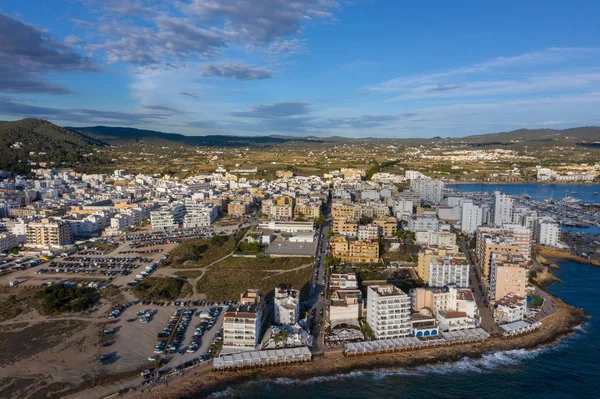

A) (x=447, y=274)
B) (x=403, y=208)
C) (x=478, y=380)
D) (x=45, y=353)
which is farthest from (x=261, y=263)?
(x=403, y=208)

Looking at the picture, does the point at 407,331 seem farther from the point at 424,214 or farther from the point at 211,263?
the point at 424,214

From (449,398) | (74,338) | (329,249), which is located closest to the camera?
(449,398)

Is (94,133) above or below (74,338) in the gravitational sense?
above

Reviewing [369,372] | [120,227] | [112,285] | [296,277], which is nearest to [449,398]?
[369,372]

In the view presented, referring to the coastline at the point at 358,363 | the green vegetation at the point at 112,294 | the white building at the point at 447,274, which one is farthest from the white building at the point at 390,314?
the green vegetation at the point at 112,294

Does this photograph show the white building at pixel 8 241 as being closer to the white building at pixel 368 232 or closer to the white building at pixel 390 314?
the white building at pixel 368 232

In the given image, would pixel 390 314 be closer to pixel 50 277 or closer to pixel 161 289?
pixel 161 289
